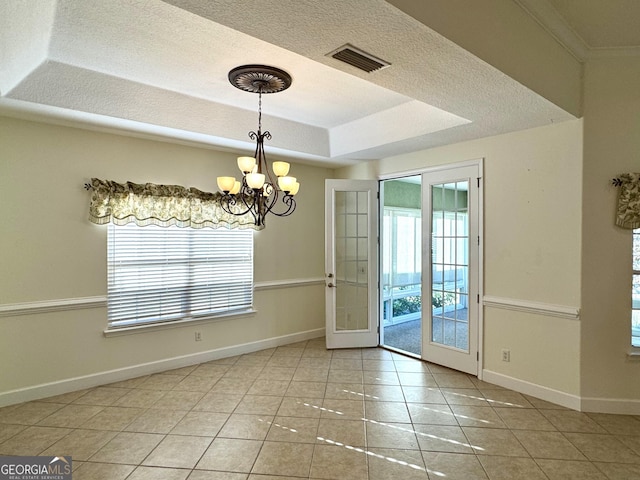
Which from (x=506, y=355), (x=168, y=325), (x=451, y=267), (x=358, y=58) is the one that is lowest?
(x=506, y=355)

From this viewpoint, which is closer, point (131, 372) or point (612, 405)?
point (612, 405)

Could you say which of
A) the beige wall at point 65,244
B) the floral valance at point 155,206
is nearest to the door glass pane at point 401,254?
the floral valance at point 155,206

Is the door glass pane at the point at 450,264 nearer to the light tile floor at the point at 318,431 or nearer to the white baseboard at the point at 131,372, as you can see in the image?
the light tile floor at the point at 318,431

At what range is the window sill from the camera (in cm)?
360

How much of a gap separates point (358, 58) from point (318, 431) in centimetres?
259

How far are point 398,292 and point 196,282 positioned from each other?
3.73 metres

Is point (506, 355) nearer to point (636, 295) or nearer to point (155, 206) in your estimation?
point (636, 295)

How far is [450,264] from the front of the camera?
400 centimetres

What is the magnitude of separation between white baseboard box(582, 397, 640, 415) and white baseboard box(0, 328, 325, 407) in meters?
3.25

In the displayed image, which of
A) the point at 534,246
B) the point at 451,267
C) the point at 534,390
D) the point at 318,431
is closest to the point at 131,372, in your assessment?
the point at 318,431

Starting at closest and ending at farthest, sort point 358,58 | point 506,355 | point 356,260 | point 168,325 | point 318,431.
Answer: point 358,58 → point 318,431 → point 506,355 → point 168,325 → point 356,260

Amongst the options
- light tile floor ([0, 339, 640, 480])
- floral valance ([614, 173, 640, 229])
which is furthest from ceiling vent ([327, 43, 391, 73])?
light tile floor ([0, 339, 640, 480])

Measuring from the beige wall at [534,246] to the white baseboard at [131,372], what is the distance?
264 cm

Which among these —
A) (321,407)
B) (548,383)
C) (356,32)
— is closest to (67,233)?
(321,407)
